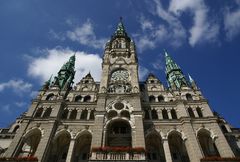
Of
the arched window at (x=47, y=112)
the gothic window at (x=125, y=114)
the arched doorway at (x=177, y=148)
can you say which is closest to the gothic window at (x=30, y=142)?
the arched window at (x=47, y=112)

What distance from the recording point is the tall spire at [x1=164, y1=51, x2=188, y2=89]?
112 feet

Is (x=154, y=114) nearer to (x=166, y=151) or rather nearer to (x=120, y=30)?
(x=166, y=151)

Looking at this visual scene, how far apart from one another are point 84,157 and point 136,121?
326 inches

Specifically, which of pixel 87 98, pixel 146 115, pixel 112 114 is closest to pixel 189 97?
pixel 146 115

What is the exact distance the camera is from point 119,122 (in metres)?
25.3

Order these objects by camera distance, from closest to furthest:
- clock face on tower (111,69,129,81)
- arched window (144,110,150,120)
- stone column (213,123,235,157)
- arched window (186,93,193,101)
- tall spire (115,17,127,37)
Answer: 1. stone column (213,123,235,157)
2. arched window (144,110,150,120)
3. arched window (186,93,193,101)
4. clock face on tower (111,69,129,81)
5. tall spire (115,17,127,37)

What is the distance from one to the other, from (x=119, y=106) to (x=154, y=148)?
7.09 meters

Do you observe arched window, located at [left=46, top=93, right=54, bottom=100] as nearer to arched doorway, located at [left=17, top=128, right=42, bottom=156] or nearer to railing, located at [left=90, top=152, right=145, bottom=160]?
arched doorway, located at [left=17, top=128, right=42, bottom=156]

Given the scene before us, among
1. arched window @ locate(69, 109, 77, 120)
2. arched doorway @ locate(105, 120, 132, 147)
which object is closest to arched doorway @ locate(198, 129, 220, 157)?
arched doorway @ locate(105, 120, 132, 147)

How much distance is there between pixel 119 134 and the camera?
24.2 meters

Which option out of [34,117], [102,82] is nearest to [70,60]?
[102,82]

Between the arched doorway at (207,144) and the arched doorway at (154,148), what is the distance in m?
5.25

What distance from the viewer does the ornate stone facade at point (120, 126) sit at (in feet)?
72.7

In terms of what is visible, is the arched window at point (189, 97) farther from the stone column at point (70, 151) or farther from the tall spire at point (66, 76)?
the tall spire at point (66, 76)
